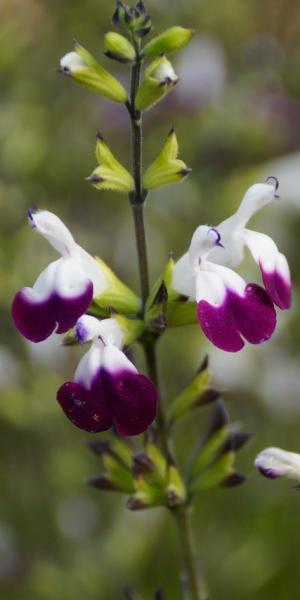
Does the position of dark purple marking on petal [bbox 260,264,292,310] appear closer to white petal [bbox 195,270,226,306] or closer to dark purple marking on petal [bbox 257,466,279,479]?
white petal [bbox 195,270,226,306]

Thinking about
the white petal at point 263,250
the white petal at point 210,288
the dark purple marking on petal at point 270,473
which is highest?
the white petal at point 263,250

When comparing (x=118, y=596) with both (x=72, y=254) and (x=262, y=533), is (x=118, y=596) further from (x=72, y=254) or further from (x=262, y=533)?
(x=72, y=254)

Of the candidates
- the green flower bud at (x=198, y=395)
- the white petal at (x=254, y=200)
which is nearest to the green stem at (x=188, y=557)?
the green flower bud at (x=198, y=395)

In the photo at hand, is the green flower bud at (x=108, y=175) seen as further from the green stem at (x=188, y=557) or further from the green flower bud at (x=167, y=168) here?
the green stem at (x=188, y=557)

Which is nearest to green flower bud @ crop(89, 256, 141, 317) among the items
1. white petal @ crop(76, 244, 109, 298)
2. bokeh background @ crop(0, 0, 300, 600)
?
white petal @ crop(76, 244, 109, 298)

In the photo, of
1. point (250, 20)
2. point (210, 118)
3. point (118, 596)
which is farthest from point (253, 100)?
point (118, 596)
